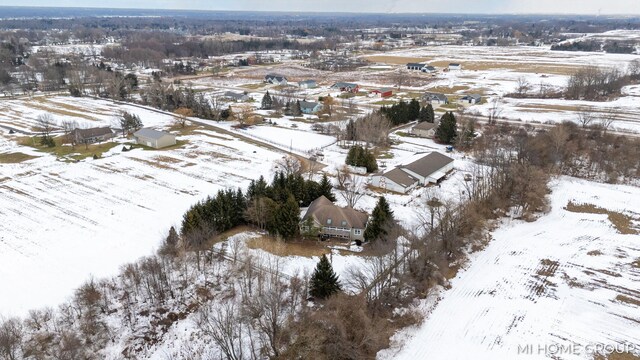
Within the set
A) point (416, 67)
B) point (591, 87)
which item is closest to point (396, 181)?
point (591, 87)

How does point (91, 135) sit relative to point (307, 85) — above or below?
below

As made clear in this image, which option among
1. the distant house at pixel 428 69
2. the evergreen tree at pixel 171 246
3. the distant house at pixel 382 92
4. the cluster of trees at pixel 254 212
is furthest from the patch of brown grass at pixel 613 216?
the distant house at pixel 428 69

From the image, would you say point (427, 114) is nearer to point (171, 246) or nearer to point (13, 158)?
point (171, 246)

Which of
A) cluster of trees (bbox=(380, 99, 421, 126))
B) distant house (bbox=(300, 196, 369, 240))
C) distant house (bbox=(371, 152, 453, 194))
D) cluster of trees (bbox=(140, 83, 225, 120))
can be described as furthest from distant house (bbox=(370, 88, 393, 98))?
distant house (bbox=(300, 196, 369, 240))

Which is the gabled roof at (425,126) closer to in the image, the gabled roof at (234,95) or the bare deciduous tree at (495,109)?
the bare deciduous tree at (495,109)

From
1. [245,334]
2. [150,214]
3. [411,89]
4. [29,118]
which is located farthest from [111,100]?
[245,334]

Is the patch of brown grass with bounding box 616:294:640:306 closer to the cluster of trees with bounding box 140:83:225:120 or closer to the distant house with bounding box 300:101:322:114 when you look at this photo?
the distant house with bounding box 300:101:322:114
